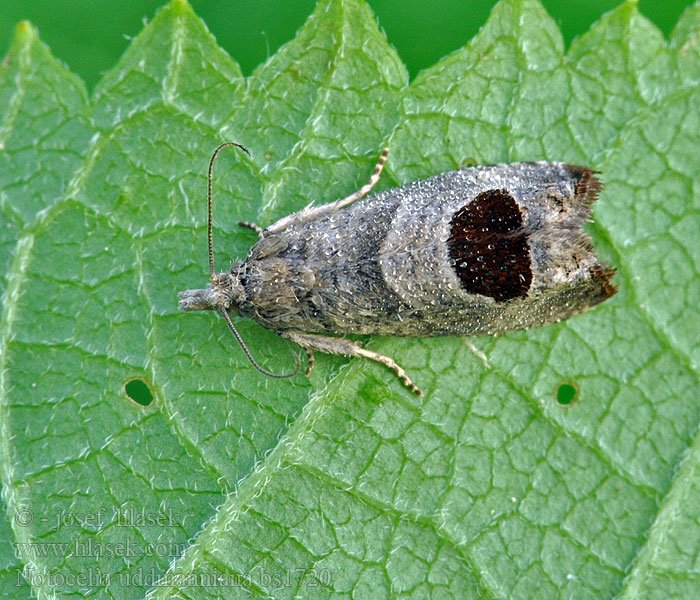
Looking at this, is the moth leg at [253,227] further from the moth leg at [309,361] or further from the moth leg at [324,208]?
the moth leg at [309,361]

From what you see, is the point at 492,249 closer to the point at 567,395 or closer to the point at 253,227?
the point at 567,395

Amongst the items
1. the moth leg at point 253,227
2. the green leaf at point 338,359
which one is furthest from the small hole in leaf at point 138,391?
the moth leg at point 253,227

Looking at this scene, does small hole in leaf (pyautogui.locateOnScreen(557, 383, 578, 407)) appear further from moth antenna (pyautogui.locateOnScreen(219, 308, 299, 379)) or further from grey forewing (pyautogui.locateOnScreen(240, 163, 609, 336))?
moth antenna (pyautogui.locateOnScreen(219, 308, 299, 379))

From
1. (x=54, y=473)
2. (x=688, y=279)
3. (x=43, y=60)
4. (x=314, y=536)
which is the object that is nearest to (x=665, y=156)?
(x=688, y=279)

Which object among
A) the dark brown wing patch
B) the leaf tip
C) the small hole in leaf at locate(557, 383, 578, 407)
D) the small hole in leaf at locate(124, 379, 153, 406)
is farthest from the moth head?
the small hole in leaf at locate(557, 383, 578, 407)

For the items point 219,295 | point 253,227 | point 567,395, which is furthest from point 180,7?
point 567,395
